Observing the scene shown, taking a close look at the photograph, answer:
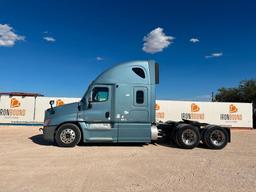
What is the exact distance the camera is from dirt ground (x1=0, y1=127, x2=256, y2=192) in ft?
17.5

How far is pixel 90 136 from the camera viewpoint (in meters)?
10.3

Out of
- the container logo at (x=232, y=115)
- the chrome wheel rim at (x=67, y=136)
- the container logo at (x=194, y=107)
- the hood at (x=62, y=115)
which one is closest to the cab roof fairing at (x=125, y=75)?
the hood at (x=62, y=115)

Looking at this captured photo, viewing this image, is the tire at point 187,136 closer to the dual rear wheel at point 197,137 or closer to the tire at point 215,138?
the dual rear wheel at point 197,137

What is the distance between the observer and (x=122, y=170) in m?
6.66

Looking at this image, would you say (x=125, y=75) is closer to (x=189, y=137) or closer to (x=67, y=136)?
(x=67, y=136)

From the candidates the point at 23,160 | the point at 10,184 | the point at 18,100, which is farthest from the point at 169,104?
the point at 10,184

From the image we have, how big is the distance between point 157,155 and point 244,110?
801 inches

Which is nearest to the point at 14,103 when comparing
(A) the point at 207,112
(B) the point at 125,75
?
(B) the point at 125,75

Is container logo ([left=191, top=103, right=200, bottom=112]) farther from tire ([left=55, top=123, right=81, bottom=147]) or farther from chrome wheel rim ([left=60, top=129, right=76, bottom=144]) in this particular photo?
chrome wheel rim ([left=60, top=129, right=76, bottom=144])

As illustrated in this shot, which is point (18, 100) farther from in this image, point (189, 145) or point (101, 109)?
point (189, 145)

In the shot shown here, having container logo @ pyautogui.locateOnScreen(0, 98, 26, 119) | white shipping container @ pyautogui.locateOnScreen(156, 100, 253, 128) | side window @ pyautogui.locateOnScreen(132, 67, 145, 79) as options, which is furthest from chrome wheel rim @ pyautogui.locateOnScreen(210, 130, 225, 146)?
container logo @ pyautogui.locateOnScreen(0, 98, 26, 119)

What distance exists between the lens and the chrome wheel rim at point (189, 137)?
10.6m

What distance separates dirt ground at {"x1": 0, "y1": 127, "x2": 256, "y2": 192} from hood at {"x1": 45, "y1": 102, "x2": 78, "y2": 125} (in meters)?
1.11

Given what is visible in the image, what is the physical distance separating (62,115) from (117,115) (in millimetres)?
2130
